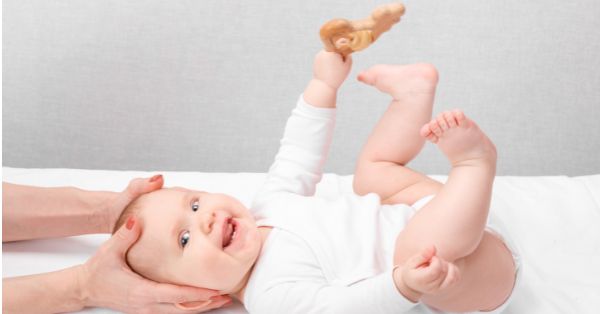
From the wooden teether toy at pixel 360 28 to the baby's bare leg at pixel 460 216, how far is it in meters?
0.24

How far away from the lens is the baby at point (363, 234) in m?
1.10

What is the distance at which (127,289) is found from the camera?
1.19 metres

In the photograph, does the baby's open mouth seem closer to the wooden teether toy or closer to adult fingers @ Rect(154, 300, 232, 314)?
adult fingers @ Rect(154, 300, 232, 314)

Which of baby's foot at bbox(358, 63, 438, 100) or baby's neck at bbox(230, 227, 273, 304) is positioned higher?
baby's foot at bbox(358, 63, 438, 100)

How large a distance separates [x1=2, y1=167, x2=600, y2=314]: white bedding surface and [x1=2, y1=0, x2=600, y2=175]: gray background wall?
0.46 meters

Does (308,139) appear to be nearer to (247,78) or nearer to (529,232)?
(529,232)

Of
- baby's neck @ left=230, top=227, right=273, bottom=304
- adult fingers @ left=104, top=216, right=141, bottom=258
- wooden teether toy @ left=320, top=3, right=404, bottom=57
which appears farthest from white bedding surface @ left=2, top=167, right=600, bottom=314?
wooden teether toy @ left=320, top=3, right=404, bottom=57

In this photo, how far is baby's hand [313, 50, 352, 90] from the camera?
136 centimetres

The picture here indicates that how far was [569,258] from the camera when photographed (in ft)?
4.57

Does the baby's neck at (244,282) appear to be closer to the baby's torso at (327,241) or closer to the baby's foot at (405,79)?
the baby's torso at (327,241)

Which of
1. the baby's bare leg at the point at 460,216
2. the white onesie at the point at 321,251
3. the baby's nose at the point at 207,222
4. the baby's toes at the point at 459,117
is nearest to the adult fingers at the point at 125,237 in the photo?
the baby's nose at the point at 207,222

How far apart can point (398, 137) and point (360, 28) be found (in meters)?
0.21

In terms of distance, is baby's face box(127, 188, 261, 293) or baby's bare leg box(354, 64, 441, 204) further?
baby's bare leg box(354, 64, 441, 204)

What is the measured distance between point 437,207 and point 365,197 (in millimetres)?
202
